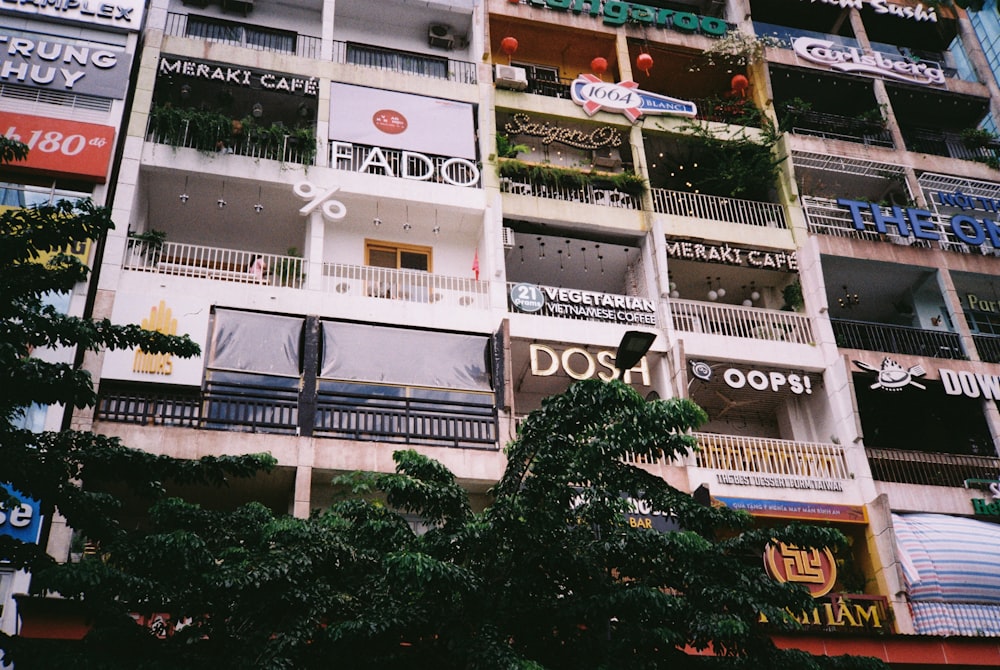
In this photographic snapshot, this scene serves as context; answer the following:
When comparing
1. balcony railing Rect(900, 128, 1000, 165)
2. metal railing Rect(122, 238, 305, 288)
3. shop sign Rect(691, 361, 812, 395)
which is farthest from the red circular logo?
balcony railing Rect(900, 128, 1000, 165)

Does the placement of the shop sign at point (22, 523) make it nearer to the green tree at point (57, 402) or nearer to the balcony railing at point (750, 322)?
the green tree at point (57, 402)

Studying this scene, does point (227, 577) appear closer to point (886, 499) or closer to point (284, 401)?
point (284, 401)

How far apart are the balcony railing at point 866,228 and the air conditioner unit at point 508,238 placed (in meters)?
7.68

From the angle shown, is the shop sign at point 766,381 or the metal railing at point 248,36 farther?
the metal railing at point 248,36

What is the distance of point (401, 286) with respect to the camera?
63.4 ft

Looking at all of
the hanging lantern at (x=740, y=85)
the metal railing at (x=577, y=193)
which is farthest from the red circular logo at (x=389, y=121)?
the hanging lantern at (x=740, y=85)

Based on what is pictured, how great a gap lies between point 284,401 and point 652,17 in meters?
15.0

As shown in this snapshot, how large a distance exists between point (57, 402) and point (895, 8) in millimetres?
26337

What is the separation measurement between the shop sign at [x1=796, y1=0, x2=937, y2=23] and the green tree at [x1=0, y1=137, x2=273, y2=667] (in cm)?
2378

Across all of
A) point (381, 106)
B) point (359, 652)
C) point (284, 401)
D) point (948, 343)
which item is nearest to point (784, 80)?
point (948, 343)

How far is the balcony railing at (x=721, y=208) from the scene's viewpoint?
22531mm

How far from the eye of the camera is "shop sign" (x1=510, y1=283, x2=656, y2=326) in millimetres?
→ 19750

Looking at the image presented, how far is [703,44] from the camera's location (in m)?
24.9

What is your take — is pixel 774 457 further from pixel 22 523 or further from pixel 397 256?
pixel 22 523
